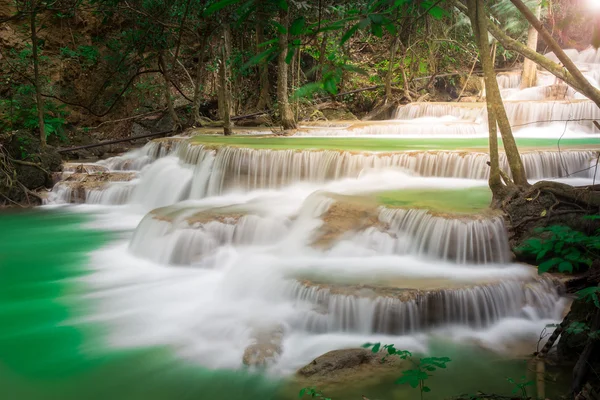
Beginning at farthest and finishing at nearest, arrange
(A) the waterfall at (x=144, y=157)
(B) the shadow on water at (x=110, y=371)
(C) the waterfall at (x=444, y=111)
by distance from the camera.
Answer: (C) the waterfall at (x=444, y=111)
(A) the waterfall at (x=144, y=157)
(B) the shadow on water at (x=110, y=371)

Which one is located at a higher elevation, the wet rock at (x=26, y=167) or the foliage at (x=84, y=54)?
the foliage at (x=84, y=54)

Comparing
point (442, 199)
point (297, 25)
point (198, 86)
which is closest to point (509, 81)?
point (198, 86)

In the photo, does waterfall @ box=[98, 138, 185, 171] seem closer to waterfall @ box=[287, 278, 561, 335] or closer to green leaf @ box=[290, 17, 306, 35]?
waterfall @ box=[287, 278, 561, 335]

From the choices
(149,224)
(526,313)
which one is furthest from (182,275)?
(526,313)

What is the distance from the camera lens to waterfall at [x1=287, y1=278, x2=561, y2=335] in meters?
4.74

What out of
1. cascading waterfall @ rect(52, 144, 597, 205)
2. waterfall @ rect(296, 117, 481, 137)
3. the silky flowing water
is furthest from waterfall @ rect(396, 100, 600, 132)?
the silky flowing water

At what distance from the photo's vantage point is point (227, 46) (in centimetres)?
1572

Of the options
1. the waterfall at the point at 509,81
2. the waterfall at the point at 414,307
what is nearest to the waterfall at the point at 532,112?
Result: the waterfall at the point at 509,81

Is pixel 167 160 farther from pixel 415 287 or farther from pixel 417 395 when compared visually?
pixel 417 395

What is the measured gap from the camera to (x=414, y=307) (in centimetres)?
474

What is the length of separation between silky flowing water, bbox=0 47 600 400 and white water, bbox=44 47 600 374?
0.02 meters

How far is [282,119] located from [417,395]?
35.9 ft

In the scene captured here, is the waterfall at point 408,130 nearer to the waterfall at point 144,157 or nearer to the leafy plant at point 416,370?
the waterfall at point 144,157

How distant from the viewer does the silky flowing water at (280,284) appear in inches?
172
